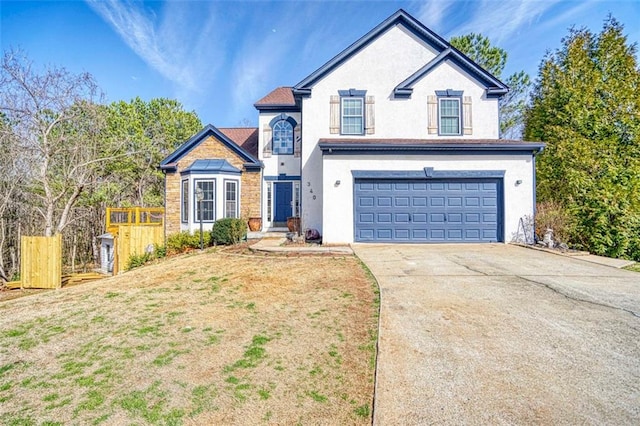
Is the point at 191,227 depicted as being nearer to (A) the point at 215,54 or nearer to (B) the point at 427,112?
(A) the point at 215,54

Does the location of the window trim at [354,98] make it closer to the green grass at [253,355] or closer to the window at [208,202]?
the window at [208,202]

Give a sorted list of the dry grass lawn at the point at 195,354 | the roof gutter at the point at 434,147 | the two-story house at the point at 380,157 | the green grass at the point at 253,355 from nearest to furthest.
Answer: the dry grass lawn at the point at 195,354, the green grass at the point at 253,355, the roof gutter at the point at 434,147, the two-story house at the point at 380,157

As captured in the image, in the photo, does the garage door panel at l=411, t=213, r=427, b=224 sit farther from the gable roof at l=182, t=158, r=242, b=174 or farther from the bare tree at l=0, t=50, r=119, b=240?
the bare tree at l=0, t=50, r=119, b=240

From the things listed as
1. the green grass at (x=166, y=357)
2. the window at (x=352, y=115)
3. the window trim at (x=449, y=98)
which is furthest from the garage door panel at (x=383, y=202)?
the green grass at (x=166, y=357)

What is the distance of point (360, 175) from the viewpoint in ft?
40.3

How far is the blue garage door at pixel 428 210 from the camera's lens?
1240 cm

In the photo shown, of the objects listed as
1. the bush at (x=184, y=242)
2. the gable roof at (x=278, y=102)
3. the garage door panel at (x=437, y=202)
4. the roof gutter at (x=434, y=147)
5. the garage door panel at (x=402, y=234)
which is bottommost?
the bush at (x=184, y=242)

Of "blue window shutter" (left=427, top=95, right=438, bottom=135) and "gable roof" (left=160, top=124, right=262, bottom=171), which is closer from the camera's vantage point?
"blue window shutter" (left=427, top=95, right=438, bottom=135)

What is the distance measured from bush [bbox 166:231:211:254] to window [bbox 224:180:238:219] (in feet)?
6.44

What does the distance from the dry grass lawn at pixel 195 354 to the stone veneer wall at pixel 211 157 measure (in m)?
8.61

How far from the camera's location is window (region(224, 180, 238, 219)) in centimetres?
1506

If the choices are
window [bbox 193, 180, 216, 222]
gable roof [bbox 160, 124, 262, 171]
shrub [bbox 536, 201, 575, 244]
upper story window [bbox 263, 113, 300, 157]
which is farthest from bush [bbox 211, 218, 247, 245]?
shrub [bbox 536, 201, 575, 244]

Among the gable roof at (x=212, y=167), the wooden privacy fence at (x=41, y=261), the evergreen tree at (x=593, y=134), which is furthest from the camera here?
the gable roof at (x=212, y=167)

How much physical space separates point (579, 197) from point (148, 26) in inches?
829
